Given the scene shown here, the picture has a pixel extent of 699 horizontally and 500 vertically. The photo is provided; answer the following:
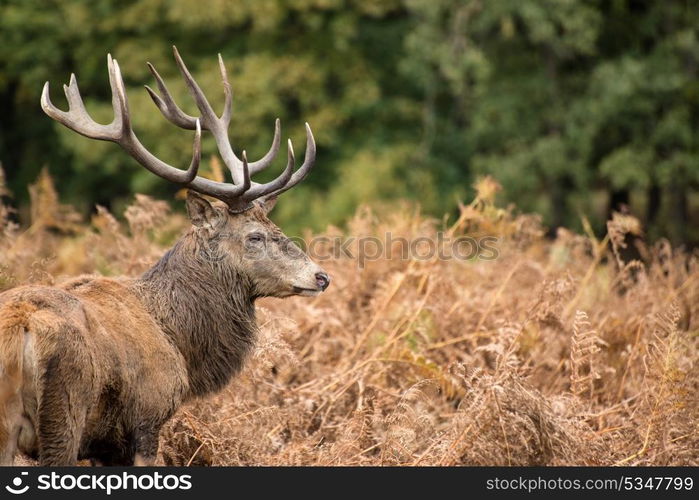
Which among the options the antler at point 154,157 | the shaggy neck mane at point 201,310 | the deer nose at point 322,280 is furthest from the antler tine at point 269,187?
the deer nose at point 322,280

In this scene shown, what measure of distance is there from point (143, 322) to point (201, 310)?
0.50m

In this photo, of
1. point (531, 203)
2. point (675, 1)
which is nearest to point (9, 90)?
point (531, 203)

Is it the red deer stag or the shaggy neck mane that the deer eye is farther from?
the shaggy neck mane

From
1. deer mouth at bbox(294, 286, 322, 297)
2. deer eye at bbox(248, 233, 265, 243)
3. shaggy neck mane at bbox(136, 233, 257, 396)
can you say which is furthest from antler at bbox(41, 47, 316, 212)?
deer mouth at bbox(294, 286, 322, 297)

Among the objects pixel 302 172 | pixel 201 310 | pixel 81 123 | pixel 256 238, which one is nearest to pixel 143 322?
pixel 201 310

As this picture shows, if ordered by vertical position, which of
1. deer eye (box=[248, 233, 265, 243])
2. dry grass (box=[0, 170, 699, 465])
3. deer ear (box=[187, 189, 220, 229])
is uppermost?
deer ear (box=[187, 189, 220, 229])

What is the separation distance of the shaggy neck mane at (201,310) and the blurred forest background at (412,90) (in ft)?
45.8

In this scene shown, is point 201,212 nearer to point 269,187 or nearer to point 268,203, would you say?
point 269,187

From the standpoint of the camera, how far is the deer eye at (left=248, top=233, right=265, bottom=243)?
22.6 feet

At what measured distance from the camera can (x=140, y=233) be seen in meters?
9.30

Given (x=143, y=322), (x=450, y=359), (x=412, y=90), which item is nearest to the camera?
(x=143, y=322)

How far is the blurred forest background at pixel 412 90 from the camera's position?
21.7 meters

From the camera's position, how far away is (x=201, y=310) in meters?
6.69

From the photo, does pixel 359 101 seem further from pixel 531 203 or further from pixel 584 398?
pixel 584 398
